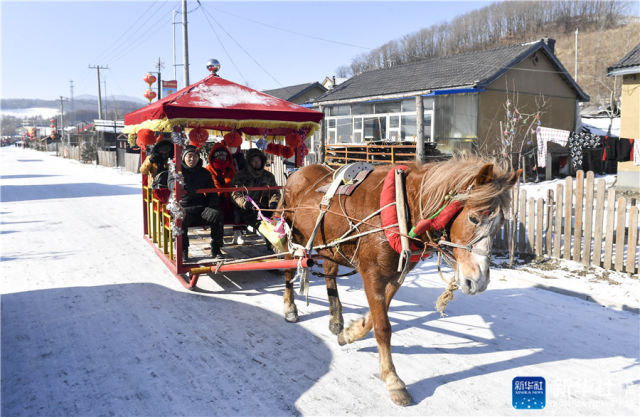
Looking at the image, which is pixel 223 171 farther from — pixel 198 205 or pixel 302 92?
pixel 302 92

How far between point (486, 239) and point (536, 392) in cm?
135

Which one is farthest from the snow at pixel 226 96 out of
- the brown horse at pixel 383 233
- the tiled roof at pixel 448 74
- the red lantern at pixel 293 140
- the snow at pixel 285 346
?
the tiled roof at pixel 448 74

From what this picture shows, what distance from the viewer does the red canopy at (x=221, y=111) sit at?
5.03 m

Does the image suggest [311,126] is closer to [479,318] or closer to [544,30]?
[479,318]

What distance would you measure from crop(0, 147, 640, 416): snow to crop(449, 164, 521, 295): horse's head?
1019mm

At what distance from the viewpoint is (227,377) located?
11.8 ft

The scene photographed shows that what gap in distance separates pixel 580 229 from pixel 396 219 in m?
4.46

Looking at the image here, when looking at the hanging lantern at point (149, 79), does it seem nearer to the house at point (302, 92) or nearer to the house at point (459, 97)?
the house at point (459, 97)

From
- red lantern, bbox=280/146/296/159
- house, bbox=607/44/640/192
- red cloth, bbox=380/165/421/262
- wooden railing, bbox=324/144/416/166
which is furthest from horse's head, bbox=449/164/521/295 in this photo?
wooden railing, bbox=324/144/416/166

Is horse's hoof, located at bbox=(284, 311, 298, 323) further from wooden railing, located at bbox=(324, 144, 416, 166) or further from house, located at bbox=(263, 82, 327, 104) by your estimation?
house, located at bbox=(263, 82, 327, 104)

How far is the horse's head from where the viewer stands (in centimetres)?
291

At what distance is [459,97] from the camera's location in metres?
18.8

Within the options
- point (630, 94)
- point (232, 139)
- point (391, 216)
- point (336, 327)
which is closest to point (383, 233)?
point (391, 216)

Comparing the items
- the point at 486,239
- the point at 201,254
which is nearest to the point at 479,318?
the point at 486,239
